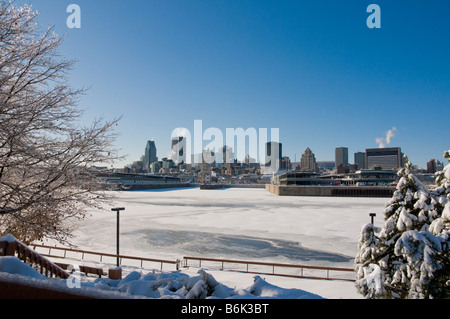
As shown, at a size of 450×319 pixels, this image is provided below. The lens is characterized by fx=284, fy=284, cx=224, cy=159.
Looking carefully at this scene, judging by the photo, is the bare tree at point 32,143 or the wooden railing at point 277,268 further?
the wooden railing at point 277,268

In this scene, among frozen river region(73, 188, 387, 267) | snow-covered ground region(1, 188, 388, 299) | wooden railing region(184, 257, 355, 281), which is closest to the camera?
snow-covered ground region(1, 188, 388, 299)

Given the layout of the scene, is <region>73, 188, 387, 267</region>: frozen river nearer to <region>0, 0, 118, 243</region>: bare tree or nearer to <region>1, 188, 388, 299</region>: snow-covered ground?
<region>1, 188, 388, 299</region>: snow-covered ground

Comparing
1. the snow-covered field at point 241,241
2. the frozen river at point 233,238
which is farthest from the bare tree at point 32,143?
the frozen river at point 233,238

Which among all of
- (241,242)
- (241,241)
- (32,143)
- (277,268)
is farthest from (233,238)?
(32,143)

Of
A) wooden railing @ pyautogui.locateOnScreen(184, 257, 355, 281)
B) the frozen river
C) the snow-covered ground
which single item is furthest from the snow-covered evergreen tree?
the frozen river

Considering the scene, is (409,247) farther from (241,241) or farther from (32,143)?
(241,241)

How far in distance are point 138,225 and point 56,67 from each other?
2659 cm

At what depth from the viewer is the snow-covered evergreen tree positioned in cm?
673

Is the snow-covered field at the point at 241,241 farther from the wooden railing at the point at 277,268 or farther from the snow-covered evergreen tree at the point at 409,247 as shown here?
the snow-covered evergreen tree at the point at 409,247

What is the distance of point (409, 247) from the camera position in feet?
22.3

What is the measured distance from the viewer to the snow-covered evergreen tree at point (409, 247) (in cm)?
673

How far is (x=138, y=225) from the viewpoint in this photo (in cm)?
3325
